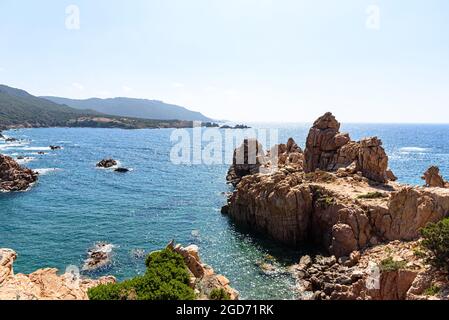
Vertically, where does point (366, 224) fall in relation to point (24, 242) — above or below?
above

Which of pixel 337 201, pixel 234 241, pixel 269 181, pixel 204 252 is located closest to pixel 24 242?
pixel 204 252

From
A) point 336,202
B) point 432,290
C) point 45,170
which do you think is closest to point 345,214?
point 336,202

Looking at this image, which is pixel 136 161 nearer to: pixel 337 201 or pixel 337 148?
pixel 337 148

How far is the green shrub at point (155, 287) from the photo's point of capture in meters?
25.0

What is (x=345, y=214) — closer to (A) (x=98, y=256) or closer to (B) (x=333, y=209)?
(B) (x=333, y=209)

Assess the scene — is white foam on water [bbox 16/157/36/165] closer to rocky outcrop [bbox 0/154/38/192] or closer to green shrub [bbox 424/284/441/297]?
rocky outcrop [bbox 0/154/38/192]

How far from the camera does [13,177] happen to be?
93.9 meters

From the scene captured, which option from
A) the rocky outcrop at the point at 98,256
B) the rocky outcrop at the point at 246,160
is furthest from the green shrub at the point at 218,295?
the rocky outcrop at the point at 246,160

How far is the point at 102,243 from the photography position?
5472 cm

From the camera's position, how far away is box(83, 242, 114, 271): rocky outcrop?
153 feet

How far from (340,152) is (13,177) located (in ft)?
270

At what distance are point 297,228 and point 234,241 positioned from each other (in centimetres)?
1010

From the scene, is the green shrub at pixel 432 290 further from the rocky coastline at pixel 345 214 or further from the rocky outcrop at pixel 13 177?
the rocky outcrop at pixel 13 177

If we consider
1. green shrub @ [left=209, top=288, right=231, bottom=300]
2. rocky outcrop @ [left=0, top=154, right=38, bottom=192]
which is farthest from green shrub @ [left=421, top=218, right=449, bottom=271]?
rocky outcrop @ [left=0, top=154, right=38, bottom=192]
